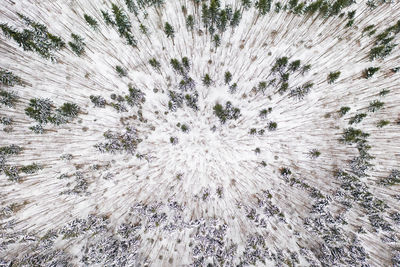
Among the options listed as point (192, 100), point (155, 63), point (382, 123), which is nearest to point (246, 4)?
point (155, 63)

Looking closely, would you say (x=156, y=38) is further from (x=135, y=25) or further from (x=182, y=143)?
(x=182, y=143)

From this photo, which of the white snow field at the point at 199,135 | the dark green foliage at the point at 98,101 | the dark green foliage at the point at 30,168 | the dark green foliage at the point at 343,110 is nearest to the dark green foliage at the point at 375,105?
the white snow field at the point at 199,135

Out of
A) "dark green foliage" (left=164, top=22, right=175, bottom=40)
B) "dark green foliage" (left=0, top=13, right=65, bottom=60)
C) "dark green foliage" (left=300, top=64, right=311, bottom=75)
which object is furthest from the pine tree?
"dark green foliage" (left=300, top=64, right=311, bottom=75)

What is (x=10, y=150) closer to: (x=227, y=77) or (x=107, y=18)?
(x=107, y=18)

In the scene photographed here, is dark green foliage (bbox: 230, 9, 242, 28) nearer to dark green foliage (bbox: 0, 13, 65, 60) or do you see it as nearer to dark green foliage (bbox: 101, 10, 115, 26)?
dark green foliage (bbox: 101, 10, 115, 26)

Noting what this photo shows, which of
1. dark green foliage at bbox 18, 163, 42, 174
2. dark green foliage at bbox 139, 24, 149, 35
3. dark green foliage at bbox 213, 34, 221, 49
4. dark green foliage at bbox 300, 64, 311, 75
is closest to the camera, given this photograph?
dark green foliage at bbox 213, 34, 221, 49

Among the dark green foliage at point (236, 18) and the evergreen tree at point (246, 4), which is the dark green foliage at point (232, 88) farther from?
the evergreen tree at point (246, 4)

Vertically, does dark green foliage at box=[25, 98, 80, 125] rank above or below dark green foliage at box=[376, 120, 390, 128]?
above
